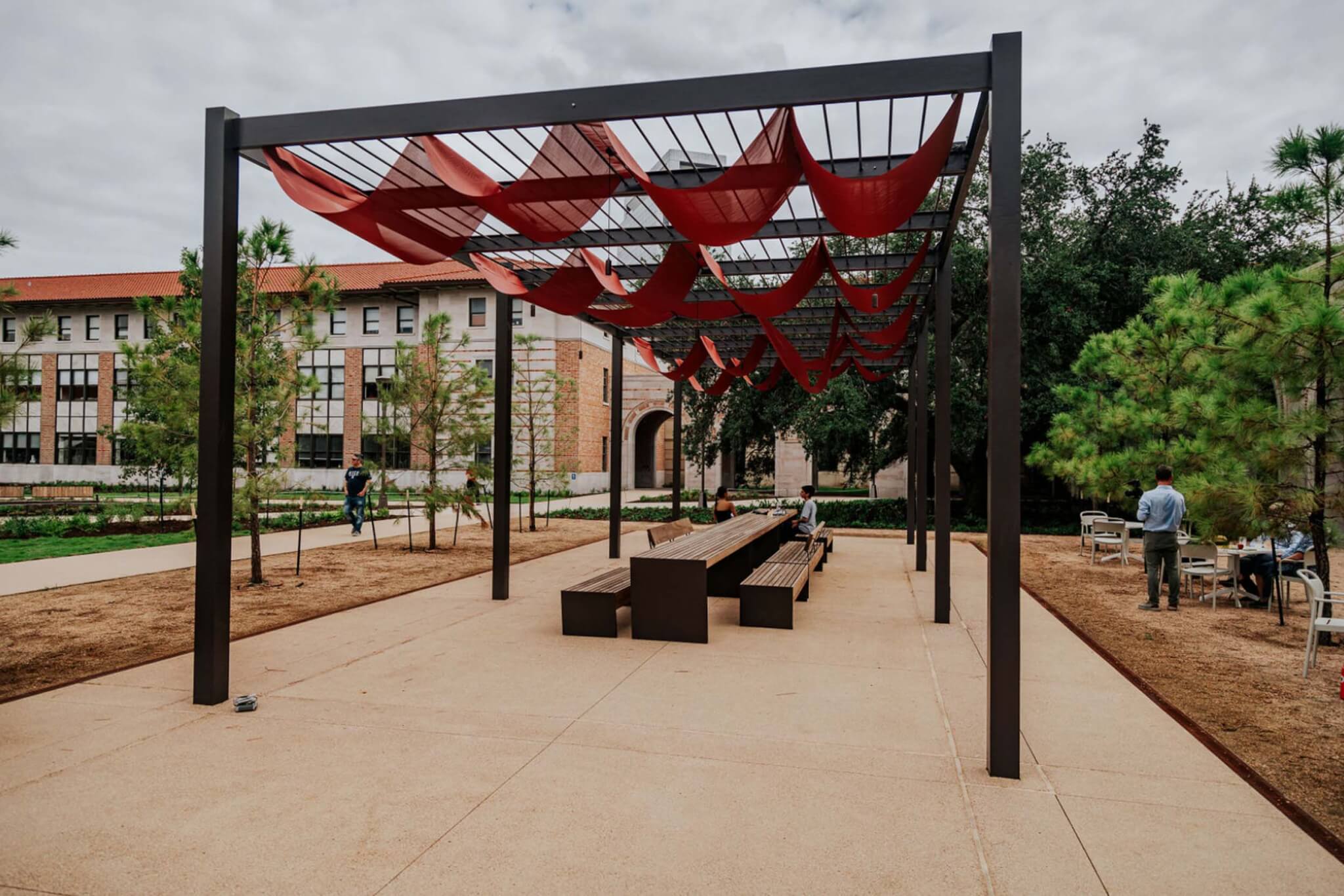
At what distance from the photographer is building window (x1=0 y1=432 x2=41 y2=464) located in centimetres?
3953

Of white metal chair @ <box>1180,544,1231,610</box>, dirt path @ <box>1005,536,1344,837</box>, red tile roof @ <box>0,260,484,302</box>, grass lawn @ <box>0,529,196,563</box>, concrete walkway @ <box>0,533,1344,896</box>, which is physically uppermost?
red tile roof @ <box>0,260,484,302</box>

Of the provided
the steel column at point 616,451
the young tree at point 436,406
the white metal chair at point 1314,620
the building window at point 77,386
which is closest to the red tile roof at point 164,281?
the building window at point 77,386

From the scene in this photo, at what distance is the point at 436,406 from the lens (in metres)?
14.1

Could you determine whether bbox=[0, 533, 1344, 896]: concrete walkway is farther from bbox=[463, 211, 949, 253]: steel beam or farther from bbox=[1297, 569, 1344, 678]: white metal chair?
bbox=[463, 211, 949, 253]: steel beam

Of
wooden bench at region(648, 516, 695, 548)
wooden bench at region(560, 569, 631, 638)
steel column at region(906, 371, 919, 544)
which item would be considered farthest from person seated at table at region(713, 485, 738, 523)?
wooden bench at region(560, 569, 631, 638)

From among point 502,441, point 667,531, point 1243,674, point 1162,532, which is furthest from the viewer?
point 667,531

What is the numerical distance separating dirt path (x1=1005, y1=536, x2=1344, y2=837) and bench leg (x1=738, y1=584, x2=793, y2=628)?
279 centimetres

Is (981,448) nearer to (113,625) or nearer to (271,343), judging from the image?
(271,343)

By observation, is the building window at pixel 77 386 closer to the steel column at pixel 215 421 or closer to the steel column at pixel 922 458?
the steel column at pixel 922 458

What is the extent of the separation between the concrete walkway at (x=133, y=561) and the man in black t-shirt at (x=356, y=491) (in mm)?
332

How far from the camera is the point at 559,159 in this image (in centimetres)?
491

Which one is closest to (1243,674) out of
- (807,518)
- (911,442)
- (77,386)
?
(807,518)

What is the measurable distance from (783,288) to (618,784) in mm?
4574

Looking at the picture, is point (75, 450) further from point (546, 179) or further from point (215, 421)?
point (546, 179)
